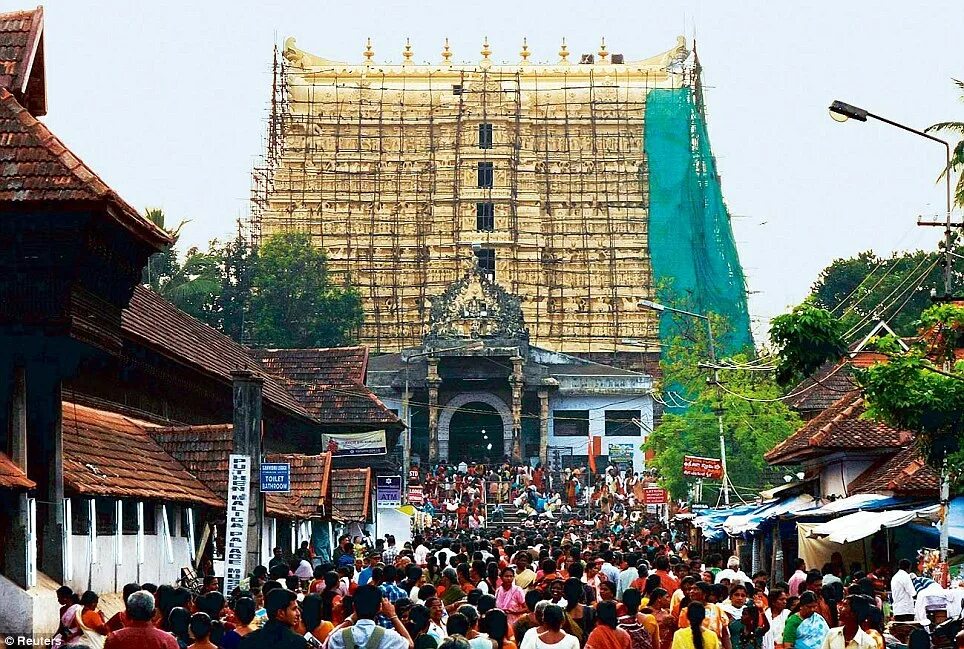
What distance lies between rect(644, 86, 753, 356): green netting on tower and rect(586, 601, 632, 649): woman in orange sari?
66383 millimetres

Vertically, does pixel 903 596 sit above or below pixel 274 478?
below

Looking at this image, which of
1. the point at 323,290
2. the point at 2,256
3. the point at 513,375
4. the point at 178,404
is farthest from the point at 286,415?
the point at 323,290

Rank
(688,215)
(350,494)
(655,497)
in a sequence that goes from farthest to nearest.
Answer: (688,215), (655,497), (350,494)

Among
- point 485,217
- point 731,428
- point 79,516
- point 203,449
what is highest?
point 485,217

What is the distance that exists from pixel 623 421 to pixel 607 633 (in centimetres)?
6427

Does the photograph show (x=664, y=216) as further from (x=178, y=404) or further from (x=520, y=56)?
(x=178, y=404)

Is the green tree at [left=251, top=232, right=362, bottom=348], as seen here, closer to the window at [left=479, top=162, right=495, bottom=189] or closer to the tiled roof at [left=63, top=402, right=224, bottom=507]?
the window at [left=479, top=162, right=495, bottom=189]

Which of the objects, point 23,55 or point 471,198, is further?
point 471,198

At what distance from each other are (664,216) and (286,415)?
153 feet

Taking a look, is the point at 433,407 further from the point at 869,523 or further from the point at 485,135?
the point at 869,523

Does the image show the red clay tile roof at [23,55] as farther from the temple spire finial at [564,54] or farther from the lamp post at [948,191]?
the temple spire finial at [564,54]

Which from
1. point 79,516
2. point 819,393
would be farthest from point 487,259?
point 79,516

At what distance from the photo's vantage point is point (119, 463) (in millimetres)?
21781

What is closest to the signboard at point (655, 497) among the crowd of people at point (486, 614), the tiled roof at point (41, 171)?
the crowd of people at point (486, 614)
